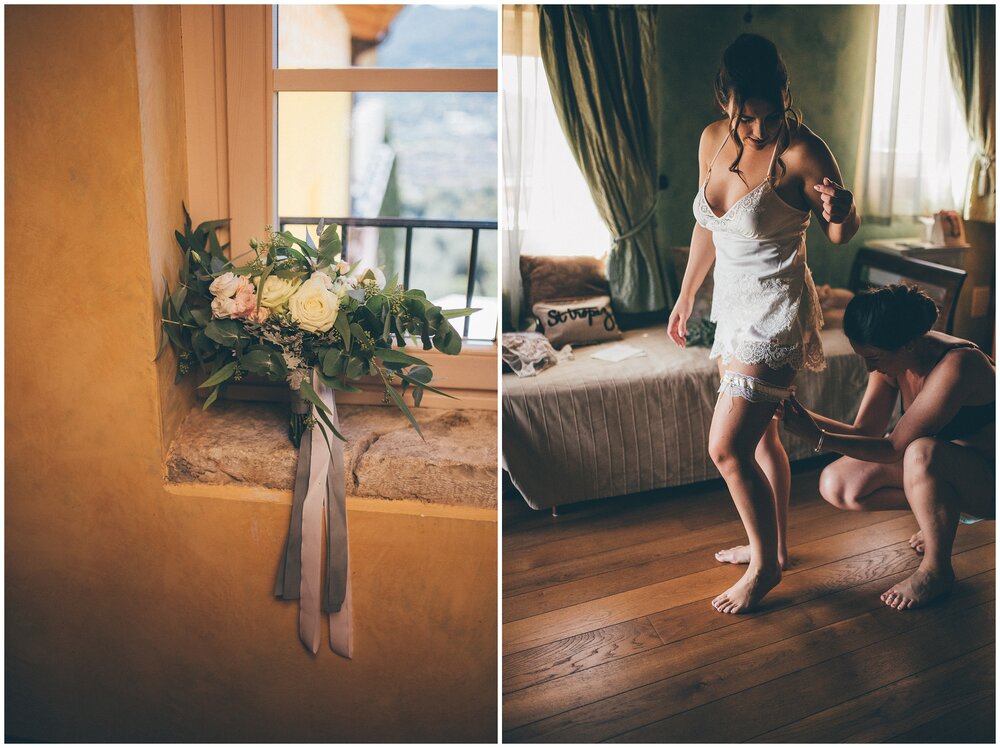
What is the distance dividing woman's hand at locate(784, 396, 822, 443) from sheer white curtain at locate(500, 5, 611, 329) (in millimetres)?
414

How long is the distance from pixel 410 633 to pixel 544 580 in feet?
1.58

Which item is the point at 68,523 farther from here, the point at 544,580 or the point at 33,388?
the point at 544,580

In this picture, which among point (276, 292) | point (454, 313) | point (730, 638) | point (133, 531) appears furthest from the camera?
point (133, 531)

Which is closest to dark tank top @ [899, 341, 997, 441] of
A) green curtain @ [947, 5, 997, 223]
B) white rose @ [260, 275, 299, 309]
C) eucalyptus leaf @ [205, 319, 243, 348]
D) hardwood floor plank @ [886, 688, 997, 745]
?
green curtain @ [947, 5, 997, 223]

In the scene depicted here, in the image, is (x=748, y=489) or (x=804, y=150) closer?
(x=804, y=150)

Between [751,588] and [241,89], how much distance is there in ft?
4.52

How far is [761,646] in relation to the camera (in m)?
1.27

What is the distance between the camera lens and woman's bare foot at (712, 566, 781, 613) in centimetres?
128

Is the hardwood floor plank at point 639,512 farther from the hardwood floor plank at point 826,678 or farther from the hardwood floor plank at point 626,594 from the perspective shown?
the hardwood floor plank at point 826,678

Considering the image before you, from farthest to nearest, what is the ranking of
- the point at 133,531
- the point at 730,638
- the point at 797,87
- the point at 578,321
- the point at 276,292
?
1. the point at 133,531
2. the point at 276,292
3. the point at 578,321
4. the point at 730,638
5. the point at 797,87

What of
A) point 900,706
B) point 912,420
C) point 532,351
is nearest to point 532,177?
point 532,351

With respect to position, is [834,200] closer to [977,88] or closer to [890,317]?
[890,317]

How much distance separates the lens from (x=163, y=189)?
156 centimetres

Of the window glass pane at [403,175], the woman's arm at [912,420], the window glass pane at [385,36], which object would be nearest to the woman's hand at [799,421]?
the woman's arm at [912,420]
